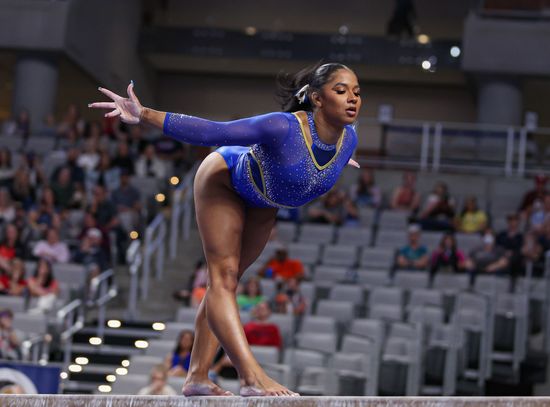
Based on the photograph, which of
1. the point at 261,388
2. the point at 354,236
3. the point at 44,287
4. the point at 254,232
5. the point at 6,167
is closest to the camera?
the point at 261,388

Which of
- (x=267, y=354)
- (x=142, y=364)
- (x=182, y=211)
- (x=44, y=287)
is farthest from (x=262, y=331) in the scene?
(x=182, y=211)

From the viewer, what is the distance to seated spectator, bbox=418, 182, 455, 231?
12.2 metres

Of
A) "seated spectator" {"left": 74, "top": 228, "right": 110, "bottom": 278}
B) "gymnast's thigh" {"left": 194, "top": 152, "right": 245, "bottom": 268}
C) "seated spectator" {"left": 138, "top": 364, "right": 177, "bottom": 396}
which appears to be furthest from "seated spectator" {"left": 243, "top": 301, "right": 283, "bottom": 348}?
"gymnast's thigh" {"left": 194, "top": 152, "right": 245, "bottom": 268}

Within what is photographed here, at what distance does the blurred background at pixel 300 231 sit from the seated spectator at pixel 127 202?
0.10ft

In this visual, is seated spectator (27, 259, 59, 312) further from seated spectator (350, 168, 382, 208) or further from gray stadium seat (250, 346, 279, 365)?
seated spectator (350, 168, 382, 208)

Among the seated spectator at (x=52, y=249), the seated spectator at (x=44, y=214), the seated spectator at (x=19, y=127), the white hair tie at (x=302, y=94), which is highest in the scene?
the seated spectator at (x=19, y=127)

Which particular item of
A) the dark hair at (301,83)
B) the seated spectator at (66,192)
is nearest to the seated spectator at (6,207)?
the seated spectator at (66,192)

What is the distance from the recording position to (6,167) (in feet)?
43.2

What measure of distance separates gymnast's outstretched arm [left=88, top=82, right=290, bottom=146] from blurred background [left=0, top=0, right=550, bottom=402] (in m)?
2.56

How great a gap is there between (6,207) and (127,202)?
1360mm

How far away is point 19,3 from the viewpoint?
15.8 meters

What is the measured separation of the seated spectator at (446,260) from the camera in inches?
435

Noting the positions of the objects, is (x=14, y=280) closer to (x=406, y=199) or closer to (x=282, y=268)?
(x=282, y=268)

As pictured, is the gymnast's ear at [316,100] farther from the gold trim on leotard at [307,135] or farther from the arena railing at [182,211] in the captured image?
the arena railing at [182,211]
